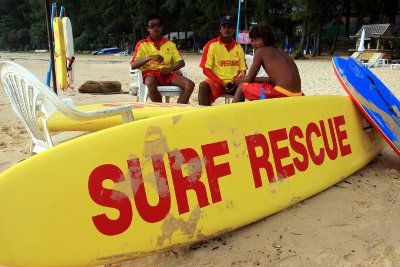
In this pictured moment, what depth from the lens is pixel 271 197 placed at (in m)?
2.22

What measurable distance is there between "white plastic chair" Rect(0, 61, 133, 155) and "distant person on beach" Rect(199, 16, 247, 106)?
1.82 meters

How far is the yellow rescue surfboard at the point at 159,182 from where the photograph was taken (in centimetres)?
158

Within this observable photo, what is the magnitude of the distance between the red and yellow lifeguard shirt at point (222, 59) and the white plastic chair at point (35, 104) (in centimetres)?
194

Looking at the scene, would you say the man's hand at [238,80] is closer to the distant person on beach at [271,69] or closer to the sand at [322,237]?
the distant person on beach at [271,69]

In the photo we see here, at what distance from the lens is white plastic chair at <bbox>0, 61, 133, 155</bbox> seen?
223 cm

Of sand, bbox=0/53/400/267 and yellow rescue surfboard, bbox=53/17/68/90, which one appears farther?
yellow rescue surfboard, bbox=53/17/68/90

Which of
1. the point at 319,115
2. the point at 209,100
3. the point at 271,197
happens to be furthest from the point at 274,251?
the point at 209,100

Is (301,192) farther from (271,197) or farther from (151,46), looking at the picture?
(151,46)

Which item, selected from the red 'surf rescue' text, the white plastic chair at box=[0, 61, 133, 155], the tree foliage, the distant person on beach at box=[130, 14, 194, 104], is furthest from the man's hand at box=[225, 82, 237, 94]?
the tree foliage

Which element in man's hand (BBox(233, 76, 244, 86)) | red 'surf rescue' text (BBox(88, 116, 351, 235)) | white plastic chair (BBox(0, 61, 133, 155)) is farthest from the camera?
man's hand (BBox(233, 76, 244, 86))

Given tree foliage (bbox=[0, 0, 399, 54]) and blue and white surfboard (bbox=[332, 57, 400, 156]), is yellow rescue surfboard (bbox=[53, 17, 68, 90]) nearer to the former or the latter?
blue and white surfboard (bbox=[332, 57, 400, 156])

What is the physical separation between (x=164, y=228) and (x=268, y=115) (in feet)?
3.24

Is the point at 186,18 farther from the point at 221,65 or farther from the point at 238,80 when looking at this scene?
the point at 238,80

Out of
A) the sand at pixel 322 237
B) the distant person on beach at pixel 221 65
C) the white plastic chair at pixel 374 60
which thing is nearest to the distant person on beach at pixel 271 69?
the distant person on beach at pixel 221 65
